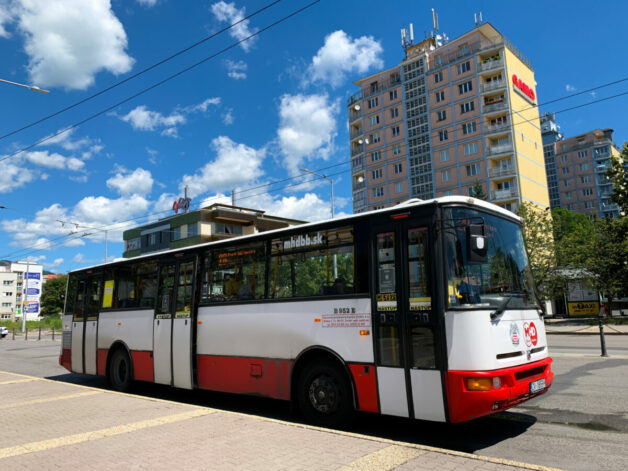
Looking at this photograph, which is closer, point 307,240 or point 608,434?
A: point 608,434

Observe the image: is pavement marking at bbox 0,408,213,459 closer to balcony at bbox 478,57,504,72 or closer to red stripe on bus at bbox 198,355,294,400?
red stripe on bus at bbox 198,355,294,400

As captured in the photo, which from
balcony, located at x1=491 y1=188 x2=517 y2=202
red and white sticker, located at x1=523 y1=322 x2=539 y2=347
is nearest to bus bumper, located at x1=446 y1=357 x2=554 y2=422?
red and white sticker, located at x1=523 y1=322 x2=539 y2=347

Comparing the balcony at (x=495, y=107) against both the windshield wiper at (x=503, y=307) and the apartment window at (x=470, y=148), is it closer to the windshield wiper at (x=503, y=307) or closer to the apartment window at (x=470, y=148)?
the apartment window at (x=470, y=148)

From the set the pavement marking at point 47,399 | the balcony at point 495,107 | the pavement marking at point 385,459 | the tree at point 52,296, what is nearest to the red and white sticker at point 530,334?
the pavement marking at point 385,459

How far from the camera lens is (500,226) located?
251 inches

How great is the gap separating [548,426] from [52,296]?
111286 millimetres

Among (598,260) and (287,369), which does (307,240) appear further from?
(598,260)

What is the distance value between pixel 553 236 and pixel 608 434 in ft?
107

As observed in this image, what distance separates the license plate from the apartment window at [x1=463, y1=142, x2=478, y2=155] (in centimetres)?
5507

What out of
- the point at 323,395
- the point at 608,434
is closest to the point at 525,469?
the point at 608,434

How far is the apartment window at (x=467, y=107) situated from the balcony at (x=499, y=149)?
5597 mm

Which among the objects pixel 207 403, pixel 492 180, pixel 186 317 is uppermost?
pixel 492 180

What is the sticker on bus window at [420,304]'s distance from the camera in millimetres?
5602

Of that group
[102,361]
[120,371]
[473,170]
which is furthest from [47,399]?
[473,170]
